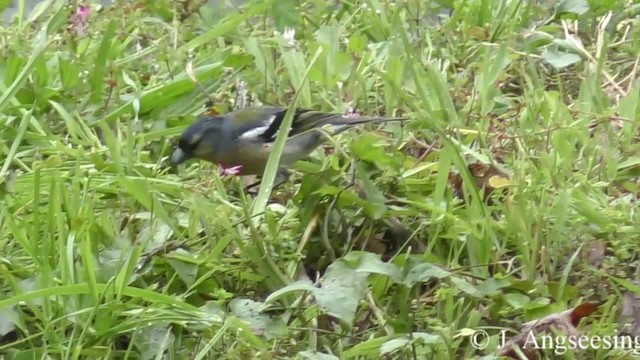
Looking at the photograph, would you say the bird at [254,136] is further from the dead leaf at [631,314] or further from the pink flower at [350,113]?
the dead leaf at [631,314]

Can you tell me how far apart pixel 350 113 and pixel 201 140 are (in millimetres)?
491

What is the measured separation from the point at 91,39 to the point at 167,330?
71.3 inches

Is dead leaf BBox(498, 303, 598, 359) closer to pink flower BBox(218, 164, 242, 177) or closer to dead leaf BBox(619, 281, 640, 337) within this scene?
dead leaf BBox(619, 281, 640, 337)

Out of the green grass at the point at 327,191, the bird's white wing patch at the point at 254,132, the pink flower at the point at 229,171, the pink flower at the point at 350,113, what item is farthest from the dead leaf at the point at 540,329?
the bird's white wing patch at the point at 254,132

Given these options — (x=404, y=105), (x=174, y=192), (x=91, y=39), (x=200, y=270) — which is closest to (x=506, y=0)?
(x=404, y=105)

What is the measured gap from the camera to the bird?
11.5 ft

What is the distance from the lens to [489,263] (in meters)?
2.92

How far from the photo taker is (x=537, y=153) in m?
3.42

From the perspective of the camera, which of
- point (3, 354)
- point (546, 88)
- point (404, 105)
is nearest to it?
point (3, 354)

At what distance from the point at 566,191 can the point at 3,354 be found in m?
1.33

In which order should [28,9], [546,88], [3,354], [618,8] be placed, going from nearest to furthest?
[3,354]
[546,88]
[618,8]
[28,9]

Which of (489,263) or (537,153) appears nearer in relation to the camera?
(489,263)

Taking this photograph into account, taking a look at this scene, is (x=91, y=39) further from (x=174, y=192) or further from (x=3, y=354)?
(x=3, y=354)

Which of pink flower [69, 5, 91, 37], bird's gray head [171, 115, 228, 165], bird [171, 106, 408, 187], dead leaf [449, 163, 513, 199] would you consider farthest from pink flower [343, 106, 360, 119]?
pink flower [69, 5, 91, 37]
